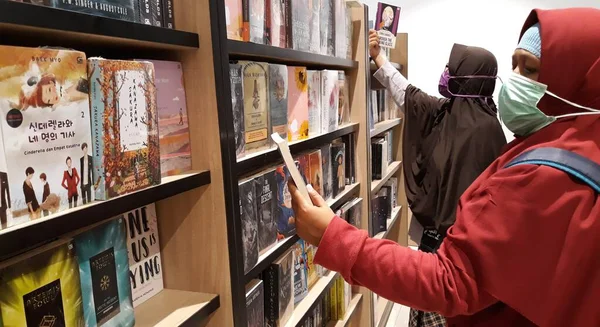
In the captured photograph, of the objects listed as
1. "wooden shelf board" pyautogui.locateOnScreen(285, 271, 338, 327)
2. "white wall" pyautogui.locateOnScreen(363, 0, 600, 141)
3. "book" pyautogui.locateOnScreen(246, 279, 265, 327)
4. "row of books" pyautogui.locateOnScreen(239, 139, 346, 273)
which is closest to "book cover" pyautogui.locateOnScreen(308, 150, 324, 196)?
"row of books" pyautogui.locateOnScreen(239, 139, 346, 273)

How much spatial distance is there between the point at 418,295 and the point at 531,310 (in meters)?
0.22

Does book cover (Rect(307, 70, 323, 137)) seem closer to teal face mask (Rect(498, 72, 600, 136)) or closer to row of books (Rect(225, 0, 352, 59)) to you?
row of books (Rect(225, 0, 352, 59))

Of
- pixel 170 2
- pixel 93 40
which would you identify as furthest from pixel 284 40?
pixel 93 40

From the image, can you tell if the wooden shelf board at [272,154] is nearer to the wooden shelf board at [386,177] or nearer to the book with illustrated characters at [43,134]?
the book with illustrated characters at [43,134]

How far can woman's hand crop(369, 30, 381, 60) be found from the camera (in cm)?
260

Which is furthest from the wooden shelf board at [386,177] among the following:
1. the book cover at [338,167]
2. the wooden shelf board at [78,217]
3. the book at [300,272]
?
the wooden shelf board at [78,217]

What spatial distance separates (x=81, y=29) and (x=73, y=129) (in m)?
0.17

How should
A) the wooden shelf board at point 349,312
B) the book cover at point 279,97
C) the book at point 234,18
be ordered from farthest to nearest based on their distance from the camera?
the wooden shelf board at point 349,312
the book cover at point 279,97
the book at point 234,18

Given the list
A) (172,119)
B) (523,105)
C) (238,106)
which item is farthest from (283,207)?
(523,105)

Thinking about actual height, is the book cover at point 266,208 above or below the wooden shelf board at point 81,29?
below

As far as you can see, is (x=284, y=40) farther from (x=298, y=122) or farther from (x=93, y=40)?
(x=93, y=40)

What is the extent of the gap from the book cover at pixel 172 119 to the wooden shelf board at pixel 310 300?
79cm

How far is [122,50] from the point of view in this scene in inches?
41.3

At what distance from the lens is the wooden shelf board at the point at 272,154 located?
1.25m
